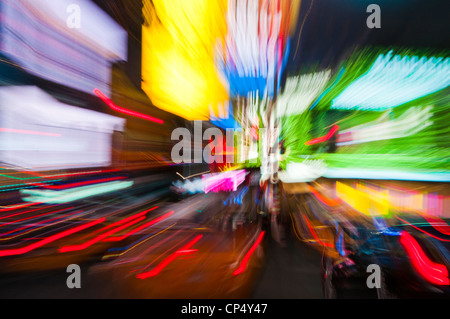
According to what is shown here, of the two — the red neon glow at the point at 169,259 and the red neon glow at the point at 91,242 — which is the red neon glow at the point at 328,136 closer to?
the red neon glow at the point at 169,259

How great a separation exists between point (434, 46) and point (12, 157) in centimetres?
684

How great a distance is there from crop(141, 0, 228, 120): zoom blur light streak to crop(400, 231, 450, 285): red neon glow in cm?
407

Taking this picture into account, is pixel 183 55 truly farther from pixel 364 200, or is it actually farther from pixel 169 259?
pixel 364 200

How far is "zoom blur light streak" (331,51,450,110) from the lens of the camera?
11.5 ft

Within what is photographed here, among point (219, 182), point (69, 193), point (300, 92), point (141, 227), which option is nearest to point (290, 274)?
point (141, 227)

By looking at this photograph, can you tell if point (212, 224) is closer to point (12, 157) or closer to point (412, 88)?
point (12, 157)

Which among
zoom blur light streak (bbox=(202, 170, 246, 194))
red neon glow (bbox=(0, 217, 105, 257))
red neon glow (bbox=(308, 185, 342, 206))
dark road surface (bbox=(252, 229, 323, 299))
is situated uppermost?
zoom blur light streak (bbox=(202, 170, 246, 194))

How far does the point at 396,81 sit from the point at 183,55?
444 centimetres

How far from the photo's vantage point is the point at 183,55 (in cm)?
421

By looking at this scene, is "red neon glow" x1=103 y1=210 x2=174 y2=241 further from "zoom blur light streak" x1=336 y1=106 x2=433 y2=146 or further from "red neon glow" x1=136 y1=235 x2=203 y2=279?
"zoom blur light streak" x1=336 y1=106 x2=433 y2=146
